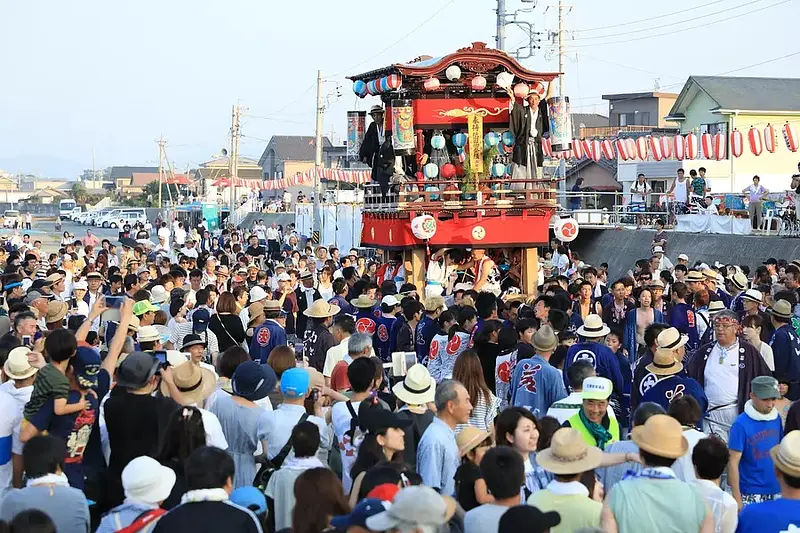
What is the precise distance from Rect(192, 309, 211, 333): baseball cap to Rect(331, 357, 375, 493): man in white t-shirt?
4.51 metres

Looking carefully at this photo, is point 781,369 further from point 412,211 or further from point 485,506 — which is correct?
point 412,211

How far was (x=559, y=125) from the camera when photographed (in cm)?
2106

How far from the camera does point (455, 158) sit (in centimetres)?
2189

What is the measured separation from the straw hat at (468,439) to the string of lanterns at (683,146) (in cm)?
1946

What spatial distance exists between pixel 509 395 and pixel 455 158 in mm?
13403

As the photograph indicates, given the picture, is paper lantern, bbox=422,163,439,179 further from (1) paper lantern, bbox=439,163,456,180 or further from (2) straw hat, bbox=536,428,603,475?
(2) straw hat, bbox=536,428,603,475

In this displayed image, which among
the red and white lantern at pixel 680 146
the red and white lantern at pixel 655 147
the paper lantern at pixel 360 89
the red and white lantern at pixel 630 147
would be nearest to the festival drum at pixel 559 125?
the paper lantern at pixel 360 89

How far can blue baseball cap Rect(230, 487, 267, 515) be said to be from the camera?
5.28m

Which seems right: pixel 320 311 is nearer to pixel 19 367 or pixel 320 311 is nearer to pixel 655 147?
pixel 19 367

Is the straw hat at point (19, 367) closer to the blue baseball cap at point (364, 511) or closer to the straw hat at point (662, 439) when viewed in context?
the blue baseball cap at point (364, 511)

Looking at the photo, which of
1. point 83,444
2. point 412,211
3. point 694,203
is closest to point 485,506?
point 83,444

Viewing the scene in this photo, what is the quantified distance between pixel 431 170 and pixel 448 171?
43 centimetres

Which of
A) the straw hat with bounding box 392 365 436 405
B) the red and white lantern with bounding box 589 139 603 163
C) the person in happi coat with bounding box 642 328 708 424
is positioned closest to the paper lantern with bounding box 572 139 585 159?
the red and white lantern with bounding box 589 139 603 163

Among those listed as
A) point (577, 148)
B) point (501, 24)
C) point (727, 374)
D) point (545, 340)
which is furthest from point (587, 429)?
point (501, 24)
